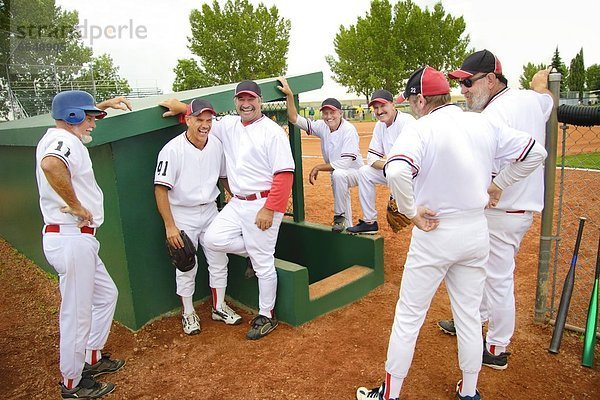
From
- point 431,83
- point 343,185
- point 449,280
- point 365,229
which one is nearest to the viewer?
point 431,83

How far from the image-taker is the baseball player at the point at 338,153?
199 inches

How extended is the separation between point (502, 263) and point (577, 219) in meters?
3.70

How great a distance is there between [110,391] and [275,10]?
3396cm

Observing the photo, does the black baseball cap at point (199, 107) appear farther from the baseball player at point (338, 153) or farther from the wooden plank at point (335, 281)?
the wooden plank at point (335, 281)

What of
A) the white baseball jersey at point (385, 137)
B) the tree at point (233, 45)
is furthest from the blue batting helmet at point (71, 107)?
the tree at point (233, 45)

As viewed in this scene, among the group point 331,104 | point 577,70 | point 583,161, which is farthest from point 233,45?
point 577,70

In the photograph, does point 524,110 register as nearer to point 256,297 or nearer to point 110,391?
point 256,297

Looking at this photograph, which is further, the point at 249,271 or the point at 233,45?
the point at 233,45

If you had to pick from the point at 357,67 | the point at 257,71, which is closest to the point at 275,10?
the point at 257,71

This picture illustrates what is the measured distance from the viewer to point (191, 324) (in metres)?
3.79

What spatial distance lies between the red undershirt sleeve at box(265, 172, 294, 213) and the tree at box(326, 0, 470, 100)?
104 ft

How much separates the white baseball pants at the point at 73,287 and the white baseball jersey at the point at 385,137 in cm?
291

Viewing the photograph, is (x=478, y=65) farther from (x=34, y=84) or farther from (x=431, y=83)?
(x=34, y=84)

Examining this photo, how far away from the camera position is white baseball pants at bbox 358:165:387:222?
4.76 metres
